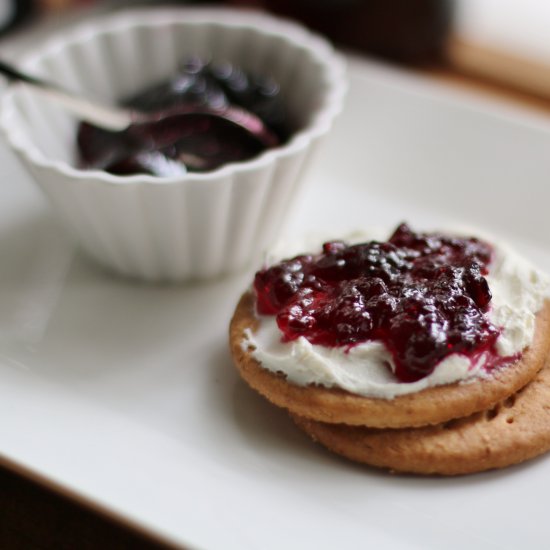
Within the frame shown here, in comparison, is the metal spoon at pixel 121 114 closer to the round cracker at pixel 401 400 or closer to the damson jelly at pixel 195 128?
the damson jelly at pixel 195 128

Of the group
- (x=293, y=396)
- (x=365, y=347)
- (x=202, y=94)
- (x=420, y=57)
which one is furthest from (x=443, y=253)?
(x=420, y=57)

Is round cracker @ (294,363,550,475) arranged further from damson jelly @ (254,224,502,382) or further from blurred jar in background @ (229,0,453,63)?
blurred jar in background @ (229,0,453,63)

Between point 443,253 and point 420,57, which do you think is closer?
point 443,253

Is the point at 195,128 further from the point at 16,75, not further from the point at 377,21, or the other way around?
the point at 377,21

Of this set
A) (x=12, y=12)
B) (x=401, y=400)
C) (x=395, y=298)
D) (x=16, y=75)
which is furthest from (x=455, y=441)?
(x=12, y=12)

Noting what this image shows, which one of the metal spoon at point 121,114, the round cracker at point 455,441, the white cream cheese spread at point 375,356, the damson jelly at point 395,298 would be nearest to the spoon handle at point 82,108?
the metal spoon at point 121,114

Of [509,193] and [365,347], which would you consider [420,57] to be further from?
[365,347]
